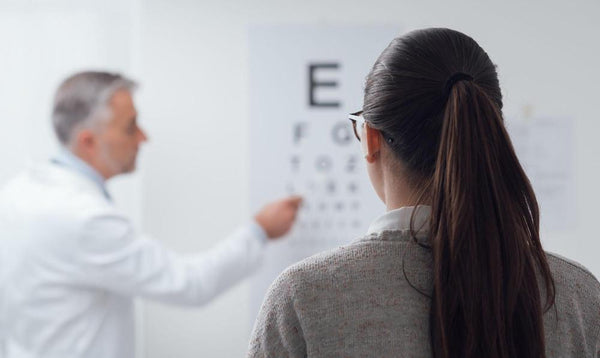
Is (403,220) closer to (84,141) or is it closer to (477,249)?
(477,249)

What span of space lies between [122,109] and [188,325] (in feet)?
2.40

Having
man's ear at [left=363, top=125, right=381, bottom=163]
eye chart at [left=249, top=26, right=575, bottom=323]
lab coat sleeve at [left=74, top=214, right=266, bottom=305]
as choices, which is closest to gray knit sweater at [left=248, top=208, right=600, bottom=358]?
man's ear at [left=363, top=125, right=381, bottom=163]

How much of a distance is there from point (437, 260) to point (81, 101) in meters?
1.55

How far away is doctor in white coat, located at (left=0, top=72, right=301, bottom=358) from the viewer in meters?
1.88

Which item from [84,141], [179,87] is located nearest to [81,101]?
[84,141]

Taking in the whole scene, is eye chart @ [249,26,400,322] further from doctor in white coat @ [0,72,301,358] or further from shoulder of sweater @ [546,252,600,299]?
shoulder of sweater @ [546,252,600,299]

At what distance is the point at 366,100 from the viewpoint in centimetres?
84

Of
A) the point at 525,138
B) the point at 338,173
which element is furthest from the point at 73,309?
the point at 525,138

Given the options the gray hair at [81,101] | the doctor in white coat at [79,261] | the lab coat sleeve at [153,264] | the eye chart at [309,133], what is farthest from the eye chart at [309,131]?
the gray hair at [81,101]

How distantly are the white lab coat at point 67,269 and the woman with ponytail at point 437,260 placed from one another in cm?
117

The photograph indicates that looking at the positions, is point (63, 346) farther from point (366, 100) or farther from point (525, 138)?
point (525, 138)

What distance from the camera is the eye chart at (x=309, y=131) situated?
230 centimetres

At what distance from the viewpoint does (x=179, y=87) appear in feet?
7.60

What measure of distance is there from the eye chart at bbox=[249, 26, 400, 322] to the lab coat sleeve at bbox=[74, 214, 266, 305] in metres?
0.21
